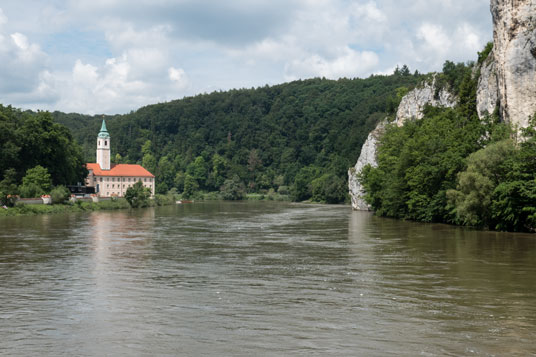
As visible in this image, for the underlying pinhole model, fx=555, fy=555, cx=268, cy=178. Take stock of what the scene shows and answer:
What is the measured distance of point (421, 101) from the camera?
8575 centimetres

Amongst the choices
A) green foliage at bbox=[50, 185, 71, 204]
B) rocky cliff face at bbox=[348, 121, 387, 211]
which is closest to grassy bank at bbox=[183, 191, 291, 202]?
rocky cliff face at bbox=[348, 121, 387, 211]

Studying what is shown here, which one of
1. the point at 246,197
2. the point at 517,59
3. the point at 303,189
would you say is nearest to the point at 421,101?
the point at 517,59

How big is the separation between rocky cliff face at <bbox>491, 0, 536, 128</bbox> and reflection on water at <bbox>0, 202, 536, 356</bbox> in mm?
19201

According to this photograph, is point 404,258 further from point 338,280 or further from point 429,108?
point 429,108

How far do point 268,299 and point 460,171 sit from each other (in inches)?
1481

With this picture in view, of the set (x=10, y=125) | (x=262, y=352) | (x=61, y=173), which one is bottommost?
(x=262, y=352)

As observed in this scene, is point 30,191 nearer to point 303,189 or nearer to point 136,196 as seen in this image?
point 136,196

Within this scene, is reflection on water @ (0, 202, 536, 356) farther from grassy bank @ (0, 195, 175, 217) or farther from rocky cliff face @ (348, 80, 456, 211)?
rocky cliff face @ (348, 80, 456, 211)

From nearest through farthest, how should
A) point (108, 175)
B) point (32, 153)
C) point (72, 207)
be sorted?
1. point (72, 207)
2. point (32, 153)
3. point (108, 175)

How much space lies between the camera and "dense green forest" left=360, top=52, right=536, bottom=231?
1624 inches

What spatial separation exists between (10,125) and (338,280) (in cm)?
7803

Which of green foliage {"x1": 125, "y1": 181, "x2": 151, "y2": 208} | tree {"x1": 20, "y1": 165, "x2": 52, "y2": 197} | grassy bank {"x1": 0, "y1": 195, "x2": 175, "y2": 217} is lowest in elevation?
grassy bank {"x1": 0, "y1": 195, "x2": 175, "y2": 217}

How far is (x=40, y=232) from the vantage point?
142ft

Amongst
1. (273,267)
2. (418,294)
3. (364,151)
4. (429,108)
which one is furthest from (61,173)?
(418,294)
